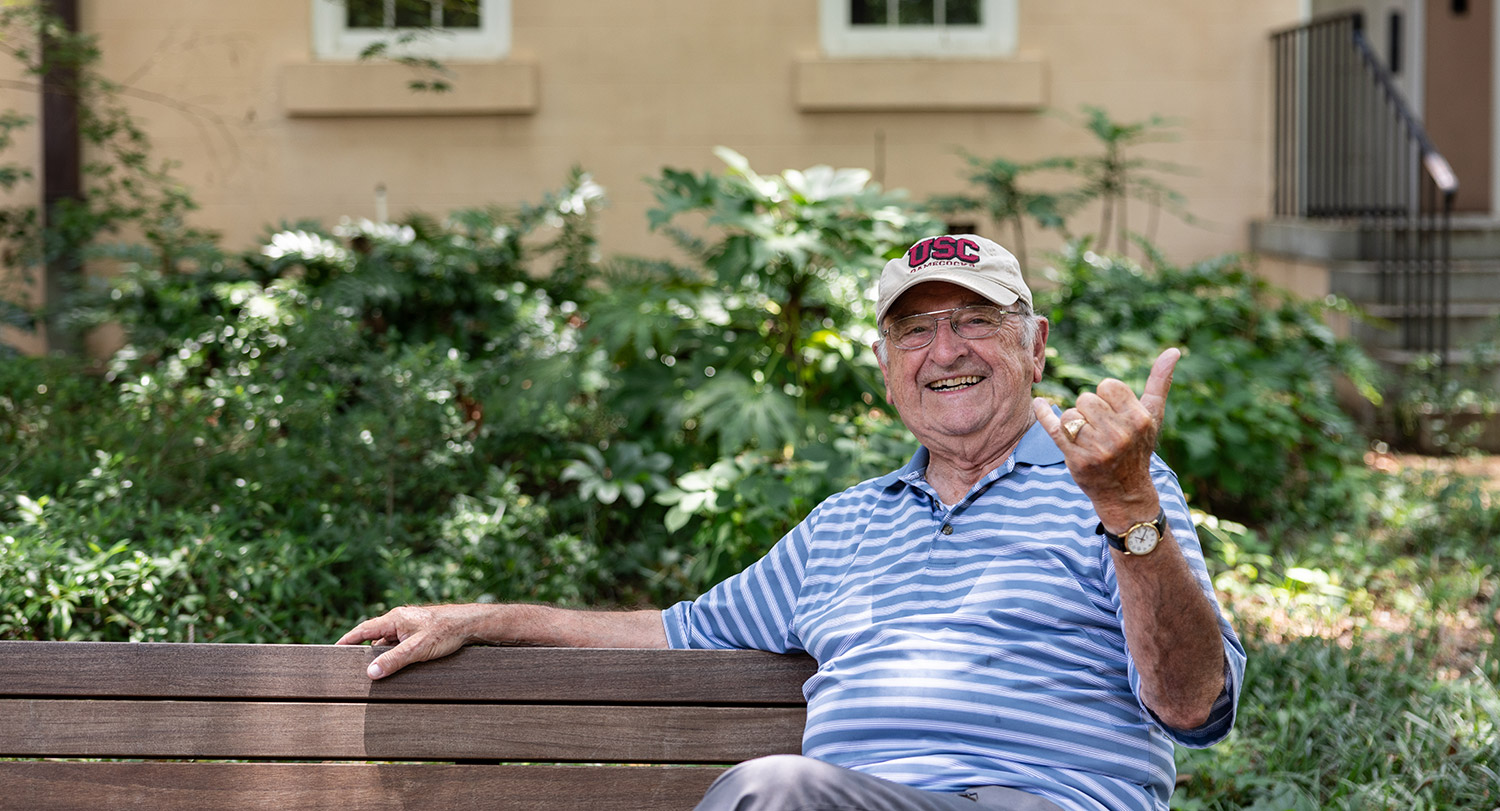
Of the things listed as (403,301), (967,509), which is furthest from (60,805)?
(403,301)

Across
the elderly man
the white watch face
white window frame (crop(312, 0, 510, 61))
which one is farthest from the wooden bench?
white window frame (crop(312, 0, 510, 61))

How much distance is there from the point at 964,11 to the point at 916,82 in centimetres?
58

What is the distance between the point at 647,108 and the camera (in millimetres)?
7207

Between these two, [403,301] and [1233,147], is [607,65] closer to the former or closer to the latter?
[403,301]

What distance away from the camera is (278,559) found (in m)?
3.58

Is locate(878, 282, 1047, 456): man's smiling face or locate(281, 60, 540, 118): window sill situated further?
locate(281, 60, 540, 118): window sill

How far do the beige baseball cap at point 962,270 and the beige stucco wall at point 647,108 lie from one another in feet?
16.0

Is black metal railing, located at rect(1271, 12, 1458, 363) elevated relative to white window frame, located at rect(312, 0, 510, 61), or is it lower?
lower

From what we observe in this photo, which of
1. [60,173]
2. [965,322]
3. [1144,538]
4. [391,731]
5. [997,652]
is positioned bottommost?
[391,731]

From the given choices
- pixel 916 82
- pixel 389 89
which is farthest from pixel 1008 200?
pixel 389 89

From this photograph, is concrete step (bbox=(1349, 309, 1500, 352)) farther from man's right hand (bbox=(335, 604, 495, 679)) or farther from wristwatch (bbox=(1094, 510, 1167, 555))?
man's right hand (bbox=(335, 604, 495, 679))

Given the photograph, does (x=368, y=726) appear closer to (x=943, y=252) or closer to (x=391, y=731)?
(x=391, y=731)

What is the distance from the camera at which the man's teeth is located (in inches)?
94.7

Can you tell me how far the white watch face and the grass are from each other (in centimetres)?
145
